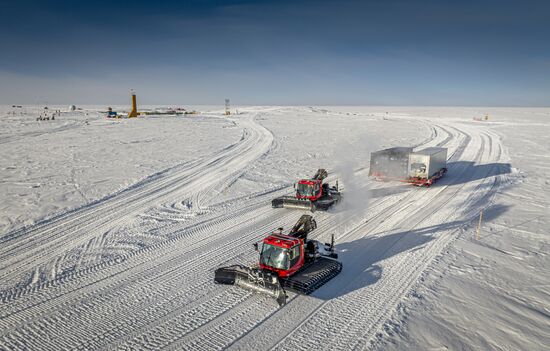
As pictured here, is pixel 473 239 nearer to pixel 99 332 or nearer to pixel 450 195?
pixel 450 195

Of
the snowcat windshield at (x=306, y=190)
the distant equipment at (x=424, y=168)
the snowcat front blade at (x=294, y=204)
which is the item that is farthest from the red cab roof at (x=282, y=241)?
the distant equipment at (x=424, y=168)

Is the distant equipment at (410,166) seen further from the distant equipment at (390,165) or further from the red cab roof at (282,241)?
the red cab roof at (282,241)

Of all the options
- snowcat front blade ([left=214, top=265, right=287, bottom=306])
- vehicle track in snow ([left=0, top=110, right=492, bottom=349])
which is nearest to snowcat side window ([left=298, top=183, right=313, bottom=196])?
vehicle track in snow ([left=0, top=110, right=492, bottom=349])

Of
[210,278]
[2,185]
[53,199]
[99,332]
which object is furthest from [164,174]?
[99,332]

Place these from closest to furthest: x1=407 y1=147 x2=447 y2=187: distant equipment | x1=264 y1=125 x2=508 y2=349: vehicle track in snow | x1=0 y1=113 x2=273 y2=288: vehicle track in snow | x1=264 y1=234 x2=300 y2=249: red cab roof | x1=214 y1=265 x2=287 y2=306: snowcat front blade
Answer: x1=264 y1=125 x2=508 y2=349: vehicle track in snow, x1=214 y1=265 x2=287 y2=306: snowcat front blade, x1=264 y1=234 x2=300 y2=249: red cab roof, x1=0 y1=113 x2=273 y2=288: vehicle track in snow, x1=407 y1=147 x2=447 y2=187: distant equipment

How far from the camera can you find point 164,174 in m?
27.2

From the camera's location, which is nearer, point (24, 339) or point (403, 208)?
point (24, 339)

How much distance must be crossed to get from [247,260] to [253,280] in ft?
8.07

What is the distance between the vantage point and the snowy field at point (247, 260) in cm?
930

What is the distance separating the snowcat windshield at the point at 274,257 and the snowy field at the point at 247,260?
1107mm

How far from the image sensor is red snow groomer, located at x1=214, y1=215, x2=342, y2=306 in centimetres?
1068

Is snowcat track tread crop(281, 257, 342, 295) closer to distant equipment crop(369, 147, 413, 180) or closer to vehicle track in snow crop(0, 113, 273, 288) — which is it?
vehicle track in snow crop(0, 113, 273, 288)

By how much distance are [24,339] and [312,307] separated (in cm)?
752

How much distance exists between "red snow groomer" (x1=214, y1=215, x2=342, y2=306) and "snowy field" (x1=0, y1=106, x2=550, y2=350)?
0.36m
